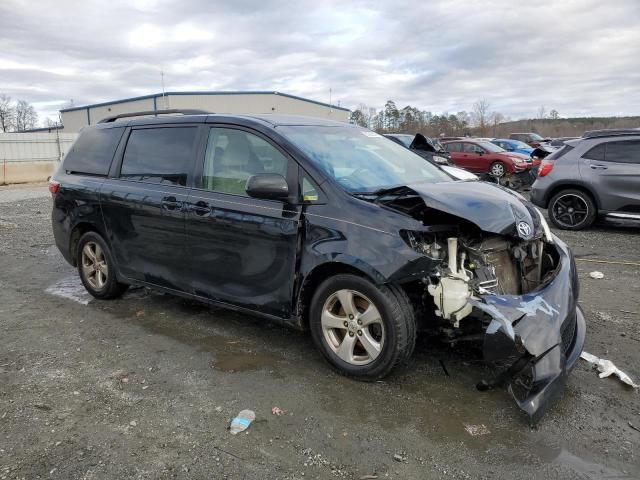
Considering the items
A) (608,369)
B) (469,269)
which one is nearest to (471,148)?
(608,369)

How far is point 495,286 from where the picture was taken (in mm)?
3367

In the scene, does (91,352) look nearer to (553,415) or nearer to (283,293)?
(283,293)

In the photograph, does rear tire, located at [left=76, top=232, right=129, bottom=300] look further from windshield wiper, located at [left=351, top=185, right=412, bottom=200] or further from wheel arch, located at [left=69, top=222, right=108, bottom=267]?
windshield wiper, located at [left=351, top=185, right=412, bottom=200]

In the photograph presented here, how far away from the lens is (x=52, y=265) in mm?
7133

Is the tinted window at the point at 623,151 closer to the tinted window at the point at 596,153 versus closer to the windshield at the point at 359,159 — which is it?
the tinted window at the point at 596,153

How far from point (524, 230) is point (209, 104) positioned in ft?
131

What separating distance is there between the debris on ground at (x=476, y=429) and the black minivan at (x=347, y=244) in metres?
0.27

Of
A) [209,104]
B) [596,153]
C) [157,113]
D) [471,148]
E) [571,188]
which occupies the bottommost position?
[571,188]

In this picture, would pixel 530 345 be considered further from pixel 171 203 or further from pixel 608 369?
pixel 171 203

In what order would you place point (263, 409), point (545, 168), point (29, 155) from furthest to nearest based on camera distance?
point (29, 155) → point (545, 168) → point (263, 409)

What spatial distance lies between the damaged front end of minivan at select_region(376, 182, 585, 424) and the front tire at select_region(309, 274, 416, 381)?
0.20 m

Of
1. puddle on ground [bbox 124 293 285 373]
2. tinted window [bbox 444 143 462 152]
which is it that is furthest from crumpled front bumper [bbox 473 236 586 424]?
tinted window [bbox 444 143 462 152]

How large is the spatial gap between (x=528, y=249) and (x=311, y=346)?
1841 mm

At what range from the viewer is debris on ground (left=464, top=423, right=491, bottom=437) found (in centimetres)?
299
